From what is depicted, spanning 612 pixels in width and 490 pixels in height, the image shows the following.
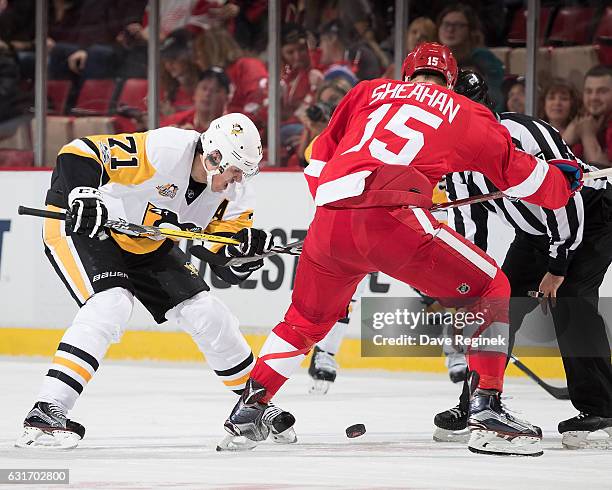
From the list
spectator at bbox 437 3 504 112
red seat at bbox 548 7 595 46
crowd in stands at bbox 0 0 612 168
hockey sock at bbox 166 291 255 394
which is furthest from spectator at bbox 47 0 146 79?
hockey sock at bbox 166 291 255 394

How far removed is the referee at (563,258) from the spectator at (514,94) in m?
2.53

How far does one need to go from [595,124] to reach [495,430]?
3443mm

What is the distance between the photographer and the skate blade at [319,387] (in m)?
6.62

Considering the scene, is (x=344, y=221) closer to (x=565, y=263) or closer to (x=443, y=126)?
(x=443, y=126)

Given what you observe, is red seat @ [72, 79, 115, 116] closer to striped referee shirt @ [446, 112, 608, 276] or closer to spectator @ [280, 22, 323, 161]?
spectator @ [280, 22, 323, 161]

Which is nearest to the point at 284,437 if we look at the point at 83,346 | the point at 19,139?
the point at 83,346

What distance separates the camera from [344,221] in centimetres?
415

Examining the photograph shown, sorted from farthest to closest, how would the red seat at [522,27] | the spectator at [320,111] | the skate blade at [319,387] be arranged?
the spectator at [320,111] → the red seat at [522,27] → the skate blade at [319,387]

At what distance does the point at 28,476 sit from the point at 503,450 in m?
Result: 1.32

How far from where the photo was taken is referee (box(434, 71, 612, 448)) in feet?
15.6

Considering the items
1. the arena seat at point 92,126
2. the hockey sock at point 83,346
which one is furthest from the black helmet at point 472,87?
the arena seat at point 92,126

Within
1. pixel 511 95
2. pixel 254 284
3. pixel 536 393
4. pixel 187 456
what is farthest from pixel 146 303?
pixel 511 95

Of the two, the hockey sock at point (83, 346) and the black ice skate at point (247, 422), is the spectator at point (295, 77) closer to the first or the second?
the hockey sock at point (83, 346)

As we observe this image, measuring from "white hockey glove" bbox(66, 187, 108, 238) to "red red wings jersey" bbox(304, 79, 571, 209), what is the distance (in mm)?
651
